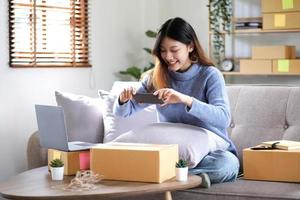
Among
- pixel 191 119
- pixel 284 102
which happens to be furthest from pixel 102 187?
pixel 284 102

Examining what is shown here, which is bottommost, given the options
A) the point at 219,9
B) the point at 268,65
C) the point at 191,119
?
the point at 191,119

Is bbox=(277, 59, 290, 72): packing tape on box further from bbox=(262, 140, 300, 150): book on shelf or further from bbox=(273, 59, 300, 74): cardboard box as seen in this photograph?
bbox=(262, 140, 300, 150): book on shelf

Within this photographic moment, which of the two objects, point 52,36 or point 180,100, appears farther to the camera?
point 52,36

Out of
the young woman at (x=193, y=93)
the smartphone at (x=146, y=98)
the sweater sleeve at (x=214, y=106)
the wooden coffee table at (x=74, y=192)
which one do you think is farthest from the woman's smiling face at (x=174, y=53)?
the wooden coffee table at (x=74, y=192)

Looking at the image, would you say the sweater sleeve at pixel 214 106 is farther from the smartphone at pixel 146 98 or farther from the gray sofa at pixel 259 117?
the gray sofa at pixel 259 117

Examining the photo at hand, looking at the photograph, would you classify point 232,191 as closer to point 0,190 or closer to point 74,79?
point 0,190

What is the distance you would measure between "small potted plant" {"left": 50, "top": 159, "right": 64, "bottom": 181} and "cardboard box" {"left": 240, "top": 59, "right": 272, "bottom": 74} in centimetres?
246

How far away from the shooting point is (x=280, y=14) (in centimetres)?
452

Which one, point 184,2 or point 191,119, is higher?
point 184,2

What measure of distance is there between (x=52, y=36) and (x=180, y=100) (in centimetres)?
188

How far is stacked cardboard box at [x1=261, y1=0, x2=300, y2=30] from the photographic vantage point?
14.7 feet

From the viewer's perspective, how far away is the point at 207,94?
2.89m

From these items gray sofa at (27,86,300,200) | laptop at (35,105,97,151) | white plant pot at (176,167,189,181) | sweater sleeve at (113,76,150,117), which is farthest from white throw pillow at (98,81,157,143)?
white plant pot at (176,167,189,181)

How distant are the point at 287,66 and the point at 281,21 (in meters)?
0.32
